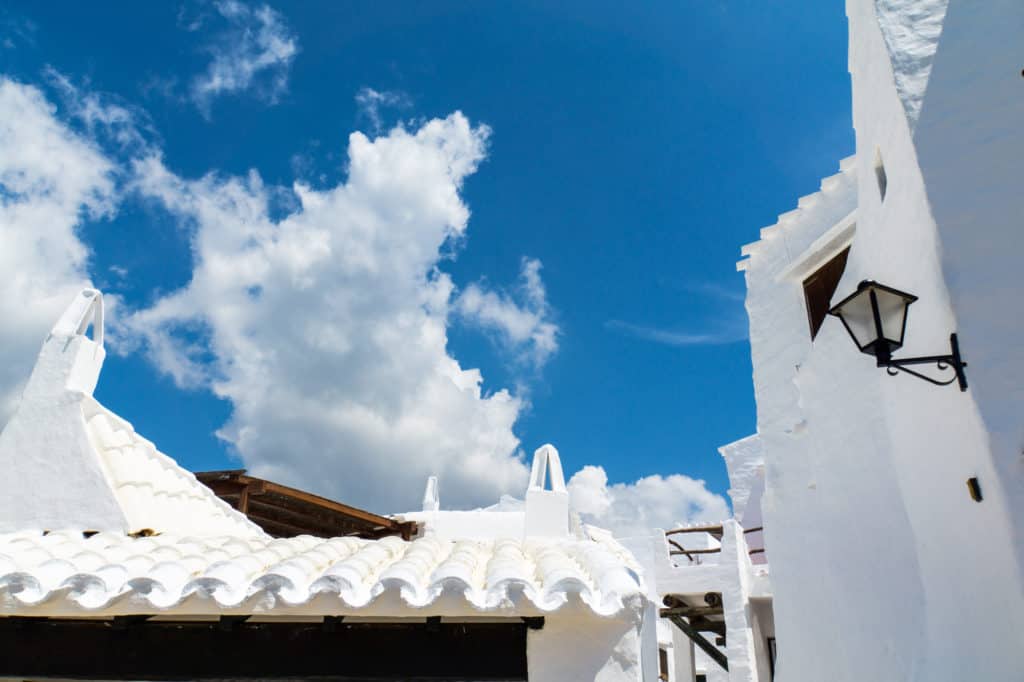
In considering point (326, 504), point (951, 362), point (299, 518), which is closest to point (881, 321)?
point (951, 362)

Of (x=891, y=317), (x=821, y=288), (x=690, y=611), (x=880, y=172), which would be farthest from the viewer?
(x=690, y=611)

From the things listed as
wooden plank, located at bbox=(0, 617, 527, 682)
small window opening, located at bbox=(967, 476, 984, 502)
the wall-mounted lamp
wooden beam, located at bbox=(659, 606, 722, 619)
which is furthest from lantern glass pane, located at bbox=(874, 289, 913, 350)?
wooden beam, located at bbox=(659, 606, 722, 619)

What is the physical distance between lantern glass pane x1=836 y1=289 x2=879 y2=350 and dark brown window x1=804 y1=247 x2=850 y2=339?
3.99 meters

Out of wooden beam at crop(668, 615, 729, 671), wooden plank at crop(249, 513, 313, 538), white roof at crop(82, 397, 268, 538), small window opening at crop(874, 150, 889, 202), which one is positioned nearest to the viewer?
small window opening at crop(874, 150, 889, 202)

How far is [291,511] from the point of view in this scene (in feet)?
38.4

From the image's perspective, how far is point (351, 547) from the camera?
215 inches

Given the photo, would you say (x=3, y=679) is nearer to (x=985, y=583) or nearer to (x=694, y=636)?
(x=985, y=583)

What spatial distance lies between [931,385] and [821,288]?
444cm

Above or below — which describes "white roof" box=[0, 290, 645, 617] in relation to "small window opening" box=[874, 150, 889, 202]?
below

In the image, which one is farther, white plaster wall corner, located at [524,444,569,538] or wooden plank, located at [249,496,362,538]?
wooden plank, located at [249,496,362,538]

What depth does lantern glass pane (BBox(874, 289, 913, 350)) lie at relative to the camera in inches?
155

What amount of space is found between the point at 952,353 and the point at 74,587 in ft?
16.9

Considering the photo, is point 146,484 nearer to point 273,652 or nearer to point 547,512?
point 273,652

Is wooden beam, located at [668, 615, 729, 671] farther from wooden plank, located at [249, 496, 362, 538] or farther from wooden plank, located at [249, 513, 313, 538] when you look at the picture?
wooden plank, located at [249, 513, 313, 538]
